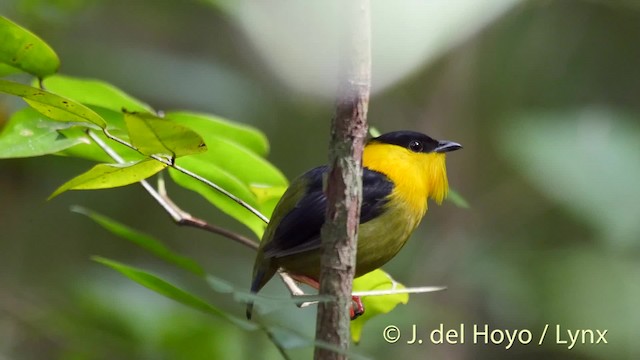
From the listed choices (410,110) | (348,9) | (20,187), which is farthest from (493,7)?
(348,9)

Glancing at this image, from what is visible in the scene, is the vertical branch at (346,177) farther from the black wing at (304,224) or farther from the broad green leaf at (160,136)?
the black wing at (304,224)

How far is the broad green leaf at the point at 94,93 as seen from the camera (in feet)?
3.87

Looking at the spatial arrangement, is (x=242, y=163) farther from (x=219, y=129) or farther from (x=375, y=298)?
(x=375, y=298)

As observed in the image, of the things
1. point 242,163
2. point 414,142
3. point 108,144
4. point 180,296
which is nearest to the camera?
point 180,296

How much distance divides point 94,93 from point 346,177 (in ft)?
1.82

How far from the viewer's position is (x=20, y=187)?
8.18 ft

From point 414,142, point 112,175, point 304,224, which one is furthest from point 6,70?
point 414,142

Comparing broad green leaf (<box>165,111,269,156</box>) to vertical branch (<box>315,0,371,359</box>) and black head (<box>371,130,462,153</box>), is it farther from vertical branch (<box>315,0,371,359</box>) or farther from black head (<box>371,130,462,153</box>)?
vertical branch (<box>315,0,371,359</box>)

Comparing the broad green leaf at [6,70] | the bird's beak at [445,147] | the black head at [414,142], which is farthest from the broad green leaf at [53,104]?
the bird's beak at [445,147]

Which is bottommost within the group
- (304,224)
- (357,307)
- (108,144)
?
(357,307)

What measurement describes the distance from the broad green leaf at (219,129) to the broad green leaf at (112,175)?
295 millimetres

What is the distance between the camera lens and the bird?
1090 millimetres

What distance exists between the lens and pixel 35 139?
100cm

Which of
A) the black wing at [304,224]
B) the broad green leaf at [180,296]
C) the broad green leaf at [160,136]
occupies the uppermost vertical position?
the broad green leaf at [160,136]
